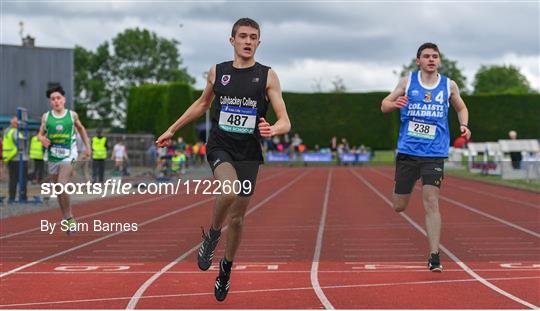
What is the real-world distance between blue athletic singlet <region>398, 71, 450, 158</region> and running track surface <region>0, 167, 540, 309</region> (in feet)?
3.99

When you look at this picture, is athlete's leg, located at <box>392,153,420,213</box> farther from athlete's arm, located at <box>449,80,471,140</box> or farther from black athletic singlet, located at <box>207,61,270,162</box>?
black athletic singlet, located at <box>207,61,270,162</box>

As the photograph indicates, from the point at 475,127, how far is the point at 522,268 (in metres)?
49.4

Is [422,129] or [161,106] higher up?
[422,129]

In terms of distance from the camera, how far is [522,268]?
8.82 meters

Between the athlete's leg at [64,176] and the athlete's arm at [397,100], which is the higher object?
the athlete's arm at [397,100]

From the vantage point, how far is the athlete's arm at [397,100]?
27.6ft

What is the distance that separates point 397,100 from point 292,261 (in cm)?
A: 224

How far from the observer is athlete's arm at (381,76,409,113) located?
842 centimetres

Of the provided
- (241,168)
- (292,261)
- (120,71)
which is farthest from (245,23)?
(120,71)

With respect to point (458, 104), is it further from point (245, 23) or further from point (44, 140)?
point (44, 140)

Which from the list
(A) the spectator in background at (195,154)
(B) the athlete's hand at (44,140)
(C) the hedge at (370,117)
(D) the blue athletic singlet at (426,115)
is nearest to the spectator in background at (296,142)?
(C) the hedge at (370,117)

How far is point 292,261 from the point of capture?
9.68 meters

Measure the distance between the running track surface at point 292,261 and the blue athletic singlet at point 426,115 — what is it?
1217 millimetres

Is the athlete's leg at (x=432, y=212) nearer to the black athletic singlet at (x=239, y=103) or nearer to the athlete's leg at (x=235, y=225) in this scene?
the athlete's leg at (x=235, y=225)
